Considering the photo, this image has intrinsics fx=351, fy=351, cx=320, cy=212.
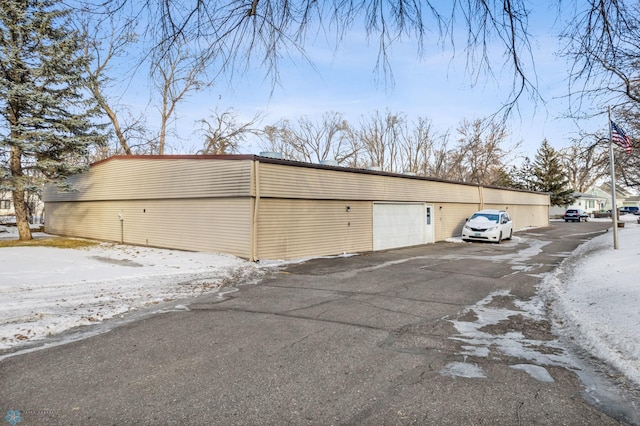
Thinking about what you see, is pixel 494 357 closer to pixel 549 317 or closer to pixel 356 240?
pixel 549 317

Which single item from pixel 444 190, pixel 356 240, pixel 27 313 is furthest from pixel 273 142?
pixel 27 313

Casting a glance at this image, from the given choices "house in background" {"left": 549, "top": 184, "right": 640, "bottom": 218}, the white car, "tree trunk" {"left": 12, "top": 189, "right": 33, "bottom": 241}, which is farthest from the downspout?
"house in background" {"left": 549, "top": 184, "right": 640, "bottom": 218}

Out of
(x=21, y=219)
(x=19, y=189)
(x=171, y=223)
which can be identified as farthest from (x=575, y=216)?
(x=21, y=219)

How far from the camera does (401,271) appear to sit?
33.9 feet

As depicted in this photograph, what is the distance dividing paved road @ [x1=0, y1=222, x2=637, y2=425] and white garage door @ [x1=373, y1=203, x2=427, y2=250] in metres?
10.0

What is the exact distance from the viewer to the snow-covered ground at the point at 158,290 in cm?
455

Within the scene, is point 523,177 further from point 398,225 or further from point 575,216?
point 398,225

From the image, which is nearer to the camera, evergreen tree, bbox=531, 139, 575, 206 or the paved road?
the paved road

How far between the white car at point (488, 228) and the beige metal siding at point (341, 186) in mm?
2506

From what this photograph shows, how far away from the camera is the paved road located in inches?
109

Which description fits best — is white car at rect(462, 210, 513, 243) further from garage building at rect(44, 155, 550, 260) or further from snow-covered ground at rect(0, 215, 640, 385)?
snow-covered ground at rect(0, 215, 640, 385)

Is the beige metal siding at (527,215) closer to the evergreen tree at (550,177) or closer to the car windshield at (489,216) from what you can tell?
the car windshield at (489,216)

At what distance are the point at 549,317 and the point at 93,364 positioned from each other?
6454 millimetres

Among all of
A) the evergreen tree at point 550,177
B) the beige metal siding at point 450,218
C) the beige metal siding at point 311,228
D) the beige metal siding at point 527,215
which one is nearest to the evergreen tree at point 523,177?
the evergreen tree at point 550,177
